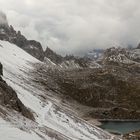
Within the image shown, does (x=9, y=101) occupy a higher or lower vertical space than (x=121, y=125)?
lower

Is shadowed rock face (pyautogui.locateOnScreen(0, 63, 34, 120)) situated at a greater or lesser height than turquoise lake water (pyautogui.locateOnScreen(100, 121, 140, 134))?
lesser

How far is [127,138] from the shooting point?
4697 inches

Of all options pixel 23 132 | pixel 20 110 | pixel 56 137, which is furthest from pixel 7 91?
pixel 23 132

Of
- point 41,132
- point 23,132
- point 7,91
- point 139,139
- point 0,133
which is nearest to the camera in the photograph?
point 0,133

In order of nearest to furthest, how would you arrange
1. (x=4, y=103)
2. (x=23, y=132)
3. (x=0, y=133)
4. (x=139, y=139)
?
(x=0, y=133), (x=23, y=132), (x=4, y=103), (x=139, y=139)

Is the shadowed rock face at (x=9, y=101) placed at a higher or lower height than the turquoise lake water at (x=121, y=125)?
lower

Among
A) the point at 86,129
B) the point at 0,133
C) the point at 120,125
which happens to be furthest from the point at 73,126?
the point at 120,125

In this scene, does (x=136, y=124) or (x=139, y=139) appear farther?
(x=136, y=124)

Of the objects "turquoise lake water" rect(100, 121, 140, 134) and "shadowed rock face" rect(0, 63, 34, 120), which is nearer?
"shadowed rock face" rect(0, 63, 34, 120)

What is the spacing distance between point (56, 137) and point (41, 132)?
4695mm

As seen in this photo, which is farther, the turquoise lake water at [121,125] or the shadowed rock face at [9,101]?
the turquoise lake water at [121,125]

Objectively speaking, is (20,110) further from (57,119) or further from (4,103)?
(57,119)

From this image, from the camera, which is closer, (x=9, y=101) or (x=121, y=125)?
(x=9, y=101)

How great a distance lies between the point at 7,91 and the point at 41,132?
18.8 m
